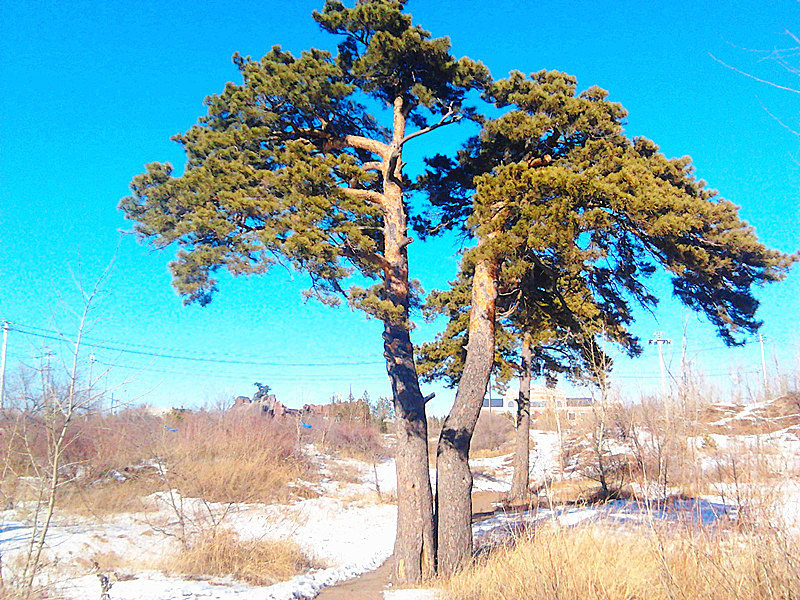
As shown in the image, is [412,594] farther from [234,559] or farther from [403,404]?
[234,559]

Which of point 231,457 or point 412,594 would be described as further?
point 231,457

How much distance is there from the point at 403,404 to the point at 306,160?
3.85 metres

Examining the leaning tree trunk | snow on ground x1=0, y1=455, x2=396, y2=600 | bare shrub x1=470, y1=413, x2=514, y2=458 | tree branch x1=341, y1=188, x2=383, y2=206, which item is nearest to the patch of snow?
the leaning tree trunk

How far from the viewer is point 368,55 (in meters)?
8.18

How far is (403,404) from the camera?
8.16 m

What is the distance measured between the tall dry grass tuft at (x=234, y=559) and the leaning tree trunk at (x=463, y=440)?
3034mm

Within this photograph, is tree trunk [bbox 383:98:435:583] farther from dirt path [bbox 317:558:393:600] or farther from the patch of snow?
dirt path [bbox 317:558:393:600]

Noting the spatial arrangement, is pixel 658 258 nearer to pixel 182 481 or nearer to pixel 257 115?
pixel 257 115

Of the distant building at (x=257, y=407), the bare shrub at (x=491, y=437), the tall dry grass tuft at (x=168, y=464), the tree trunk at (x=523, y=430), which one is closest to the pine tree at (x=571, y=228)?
the tall dry grass tuft at (x=168, y=464)

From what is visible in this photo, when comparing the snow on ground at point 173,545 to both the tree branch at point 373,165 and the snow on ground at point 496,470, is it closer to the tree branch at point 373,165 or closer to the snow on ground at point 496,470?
the tree branch at point 373,165

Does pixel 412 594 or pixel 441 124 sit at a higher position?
pixel 441 124

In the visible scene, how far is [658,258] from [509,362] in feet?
32.8

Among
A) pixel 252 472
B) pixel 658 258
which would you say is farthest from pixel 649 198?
pixel 252 472

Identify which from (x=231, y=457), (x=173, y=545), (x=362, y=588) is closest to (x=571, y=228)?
(x=362, y=588)
